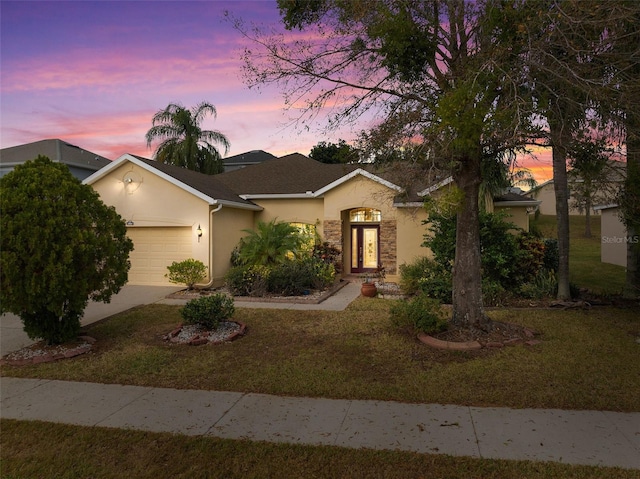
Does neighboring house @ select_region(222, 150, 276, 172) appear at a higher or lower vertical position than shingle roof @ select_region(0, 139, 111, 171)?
higher

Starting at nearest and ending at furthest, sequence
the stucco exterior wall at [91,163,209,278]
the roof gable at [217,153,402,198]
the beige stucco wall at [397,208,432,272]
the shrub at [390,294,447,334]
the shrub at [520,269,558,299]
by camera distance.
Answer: the shrub at [390,294,447,334], the shrub at [520,269,558,299], the stucco exterior wall at [91,163,209,278], the beige stucco wall at [397,208,432,272], the roof gable at [217,153,402,198]

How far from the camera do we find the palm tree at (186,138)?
29656mm

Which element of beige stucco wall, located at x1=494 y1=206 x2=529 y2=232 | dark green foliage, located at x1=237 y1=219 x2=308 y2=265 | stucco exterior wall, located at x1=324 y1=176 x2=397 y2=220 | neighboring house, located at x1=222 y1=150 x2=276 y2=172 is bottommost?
dark green foliage, located at x1=237 y1=219 x2=308 y2=265

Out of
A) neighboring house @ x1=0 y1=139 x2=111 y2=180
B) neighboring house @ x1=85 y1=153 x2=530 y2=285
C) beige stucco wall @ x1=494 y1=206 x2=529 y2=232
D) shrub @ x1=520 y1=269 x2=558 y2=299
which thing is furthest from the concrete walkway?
neighboring house @ x1=0 y1=139 x2=111 y2=180

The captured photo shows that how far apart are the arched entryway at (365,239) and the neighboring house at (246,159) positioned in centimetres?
1862

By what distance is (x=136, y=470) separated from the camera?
382 cm

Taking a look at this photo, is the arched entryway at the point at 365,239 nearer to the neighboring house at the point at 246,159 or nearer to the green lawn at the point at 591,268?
the green lawn at the point at 591,268

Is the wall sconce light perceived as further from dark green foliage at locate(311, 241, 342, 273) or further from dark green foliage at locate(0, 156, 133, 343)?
dark green foliage at locate(0, 156, 133, 343)

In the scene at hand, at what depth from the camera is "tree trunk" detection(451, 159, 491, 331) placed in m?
7.91

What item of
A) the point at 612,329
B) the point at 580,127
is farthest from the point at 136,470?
the point at 612,329

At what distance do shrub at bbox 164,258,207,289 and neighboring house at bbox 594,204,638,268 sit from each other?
18.3m

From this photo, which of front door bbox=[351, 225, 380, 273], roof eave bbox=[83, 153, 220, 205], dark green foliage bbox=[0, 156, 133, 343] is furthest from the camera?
front door bbox=[351, 225, 380, 273]

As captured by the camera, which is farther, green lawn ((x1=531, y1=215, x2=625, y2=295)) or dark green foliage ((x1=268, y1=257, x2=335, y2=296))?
green lawn ((x1=531, y1=215, x2=625, y2=295))

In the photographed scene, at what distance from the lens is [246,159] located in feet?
117
